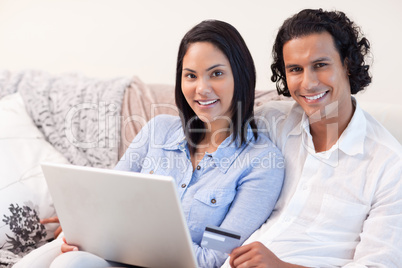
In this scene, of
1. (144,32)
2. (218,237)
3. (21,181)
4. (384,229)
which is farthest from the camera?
(144,32)

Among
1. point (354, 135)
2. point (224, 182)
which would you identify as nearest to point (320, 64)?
point (354, 135)

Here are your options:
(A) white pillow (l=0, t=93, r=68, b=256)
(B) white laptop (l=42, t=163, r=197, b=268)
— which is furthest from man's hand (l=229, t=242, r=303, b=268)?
(A) white pillow (l=0, t=93, r=68, b=256)

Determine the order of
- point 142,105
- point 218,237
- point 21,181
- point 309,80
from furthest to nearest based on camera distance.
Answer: point 142,105, point 21,181, point 309,80, point 218,237

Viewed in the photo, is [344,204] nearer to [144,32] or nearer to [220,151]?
[220,151]

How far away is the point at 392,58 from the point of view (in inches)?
71.7

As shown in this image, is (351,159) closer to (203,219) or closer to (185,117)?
(203,219)

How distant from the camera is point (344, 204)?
1260 millimetres

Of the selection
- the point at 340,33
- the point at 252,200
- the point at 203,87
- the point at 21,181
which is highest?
Result: the point at 340,33

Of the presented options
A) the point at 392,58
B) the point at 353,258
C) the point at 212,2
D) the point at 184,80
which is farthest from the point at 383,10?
the point at 353,258

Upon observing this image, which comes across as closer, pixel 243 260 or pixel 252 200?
pixel 243 260

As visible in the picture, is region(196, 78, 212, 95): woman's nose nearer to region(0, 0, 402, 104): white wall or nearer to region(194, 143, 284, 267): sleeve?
region(194, 143, 284, 267): sleeve

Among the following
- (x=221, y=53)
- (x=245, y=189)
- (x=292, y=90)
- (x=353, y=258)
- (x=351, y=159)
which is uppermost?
(x=221, y=53)

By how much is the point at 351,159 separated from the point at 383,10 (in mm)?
826

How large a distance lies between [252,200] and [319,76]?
1.30 feet
